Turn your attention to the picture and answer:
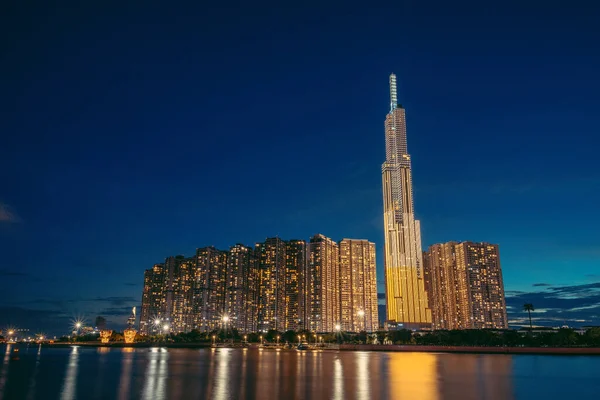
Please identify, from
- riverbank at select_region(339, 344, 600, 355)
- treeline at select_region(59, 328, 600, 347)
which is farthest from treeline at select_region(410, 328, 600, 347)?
riverbank at select_region(339, 344, 600, 355)

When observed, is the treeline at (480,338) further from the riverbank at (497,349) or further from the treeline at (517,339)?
the riverbank at (497,349)

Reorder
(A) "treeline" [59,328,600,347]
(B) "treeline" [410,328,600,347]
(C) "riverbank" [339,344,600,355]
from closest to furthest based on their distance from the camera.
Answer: (C) "riverbank" [339,344,600,355], (B) "treeline" [410,328,600,347], (A) "treeline" [59,328,600,347]

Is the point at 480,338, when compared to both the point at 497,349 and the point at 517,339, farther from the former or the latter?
the point at 517,339

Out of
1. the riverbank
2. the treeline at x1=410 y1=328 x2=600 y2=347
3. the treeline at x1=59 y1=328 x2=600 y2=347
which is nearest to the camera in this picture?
the riverbank

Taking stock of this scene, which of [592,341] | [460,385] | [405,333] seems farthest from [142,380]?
[405,333]

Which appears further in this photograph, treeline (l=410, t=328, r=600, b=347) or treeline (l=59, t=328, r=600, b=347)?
treeline (l=59, t=328, r=600, b=347)

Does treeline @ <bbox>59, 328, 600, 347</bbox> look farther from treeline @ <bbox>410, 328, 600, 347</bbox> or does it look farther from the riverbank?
the riverbank

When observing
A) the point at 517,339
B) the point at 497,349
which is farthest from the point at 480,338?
the point at 517,339

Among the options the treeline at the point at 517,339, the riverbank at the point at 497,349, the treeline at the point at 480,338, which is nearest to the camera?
the riverbank at the point at 497,349

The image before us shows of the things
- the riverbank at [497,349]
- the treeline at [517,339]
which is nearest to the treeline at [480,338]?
the treeline at [517,339]

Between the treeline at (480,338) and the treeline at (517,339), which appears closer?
the treeline at (517,339)

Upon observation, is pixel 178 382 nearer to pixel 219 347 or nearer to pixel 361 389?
pixel 361 389

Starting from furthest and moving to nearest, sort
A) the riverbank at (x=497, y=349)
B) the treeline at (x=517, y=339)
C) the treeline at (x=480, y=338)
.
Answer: the treeline at (x=480, y=338)
the treeline at (x=517, y=339)
the riverbank at (x=497, y=349)

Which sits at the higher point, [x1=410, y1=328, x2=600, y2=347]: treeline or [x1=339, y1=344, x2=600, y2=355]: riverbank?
[x1=410, y1=328, x2=600, y2=347]: treeline
